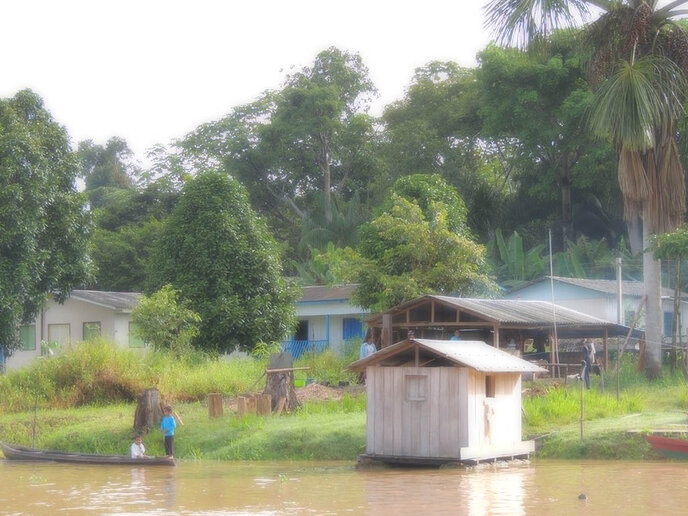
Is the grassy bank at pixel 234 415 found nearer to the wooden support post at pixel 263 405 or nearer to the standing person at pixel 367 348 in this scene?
the wooden support post at pixel 263 405

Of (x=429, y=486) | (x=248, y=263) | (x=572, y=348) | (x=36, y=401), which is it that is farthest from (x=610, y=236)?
(x=429, y=486)

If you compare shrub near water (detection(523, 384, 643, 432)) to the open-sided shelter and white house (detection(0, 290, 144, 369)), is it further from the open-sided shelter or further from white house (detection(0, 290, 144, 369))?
white house (detection(0, 290, 144, 369))

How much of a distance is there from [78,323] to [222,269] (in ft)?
32.3

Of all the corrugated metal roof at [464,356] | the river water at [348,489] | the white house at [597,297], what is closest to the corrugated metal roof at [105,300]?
the white house at [597,297]

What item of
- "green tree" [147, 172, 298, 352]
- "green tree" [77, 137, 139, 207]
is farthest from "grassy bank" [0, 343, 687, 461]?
"green tree" [77, 137, 139, 207]

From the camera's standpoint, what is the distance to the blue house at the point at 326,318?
44.6 metres

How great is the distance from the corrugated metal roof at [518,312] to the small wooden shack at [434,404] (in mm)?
6774

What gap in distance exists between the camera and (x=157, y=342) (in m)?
34.7

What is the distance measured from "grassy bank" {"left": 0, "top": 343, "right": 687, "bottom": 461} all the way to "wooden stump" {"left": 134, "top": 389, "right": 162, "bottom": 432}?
0.32 meters

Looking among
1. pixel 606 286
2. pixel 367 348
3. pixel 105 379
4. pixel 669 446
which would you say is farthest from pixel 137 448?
pixel 606 286

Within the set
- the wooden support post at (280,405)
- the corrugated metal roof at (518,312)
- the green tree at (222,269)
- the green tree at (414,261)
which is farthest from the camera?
the green tree at (222,269)

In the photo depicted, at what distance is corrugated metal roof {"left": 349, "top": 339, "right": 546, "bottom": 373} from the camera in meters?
20.8

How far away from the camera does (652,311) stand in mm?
30266

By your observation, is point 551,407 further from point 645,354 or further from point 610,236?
point 610,236
